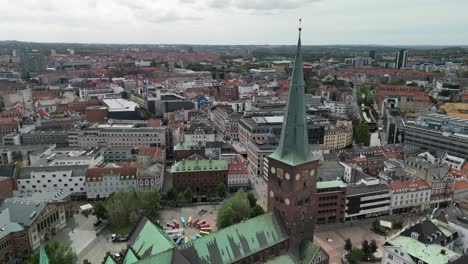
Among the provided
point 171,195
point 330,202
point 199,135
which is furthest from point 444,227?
point 199,135

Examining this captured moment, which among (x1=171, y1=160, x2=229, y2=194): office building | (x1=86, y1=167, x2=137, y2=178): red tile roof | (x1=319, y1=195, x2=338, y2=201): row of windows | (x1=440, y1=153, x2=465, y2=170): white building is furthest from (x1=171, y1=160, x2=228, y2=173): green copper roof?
(x1=440, y1=153, x2=465, y2=170): white building

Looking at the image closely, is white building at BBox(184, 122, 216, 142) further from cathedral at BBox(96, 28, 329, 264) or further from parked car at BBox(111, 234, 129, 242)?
cathedral at BBox(96, 28, 329, 264)

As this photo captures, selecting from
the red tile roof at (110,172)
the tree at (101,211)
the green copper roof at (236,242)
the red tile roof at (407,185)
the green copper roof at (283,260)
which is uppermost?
the green copper roof at (236,242)

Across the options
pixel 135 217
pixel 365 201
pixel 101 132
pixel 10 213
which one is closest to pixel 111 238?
pixel 135 217

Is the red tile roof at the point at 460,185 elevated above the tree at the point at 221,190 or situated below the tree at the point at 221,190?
above

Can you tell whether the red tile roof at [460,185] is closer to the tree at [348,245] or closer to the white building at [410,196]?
the white building at [410,196]

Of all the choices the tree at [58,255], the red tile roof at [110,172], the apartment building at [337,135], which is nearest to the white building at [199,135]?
the red tile roof at [110,172]

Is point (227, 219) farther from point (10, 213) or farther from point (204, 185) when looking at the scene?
point (10, 213)

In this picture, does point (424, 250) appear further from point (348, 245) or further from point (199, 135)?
point (199, 135)
